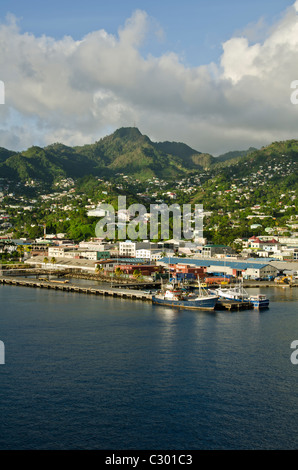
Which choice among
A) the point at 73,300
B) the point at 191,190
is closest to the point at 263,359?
the point at 73,300

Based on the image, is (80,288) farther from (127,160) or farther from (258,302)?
(127,160)

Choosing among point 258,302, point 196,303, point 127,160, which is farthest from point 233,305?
point 127,160

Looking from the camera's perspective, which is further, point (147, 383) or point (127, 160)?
point (127, 160)

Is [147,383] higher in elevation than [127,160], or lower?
lower

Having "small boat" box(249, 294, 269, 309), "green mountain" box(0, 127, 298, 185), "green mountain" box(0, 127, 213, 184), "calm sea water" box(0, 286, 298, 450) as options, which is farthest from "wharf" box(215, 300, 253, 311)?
"green mountain" box(0, 127, 213, 184)

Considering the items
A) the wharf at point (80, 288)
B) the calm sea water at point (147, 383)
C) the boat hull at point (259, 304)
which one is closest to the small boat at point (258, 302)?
the boat hull at point (259, 304)

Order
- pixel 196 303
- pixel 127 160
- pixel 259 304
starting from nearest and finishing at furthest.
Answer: pixel 259 304 → pixel 196 303 → pixel 127 160

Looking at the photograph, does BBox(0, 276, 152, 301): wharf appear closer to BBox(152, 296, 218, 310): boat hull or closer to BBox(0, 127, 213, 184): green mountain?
BBox(152, 296, 218, 310): boat hull
